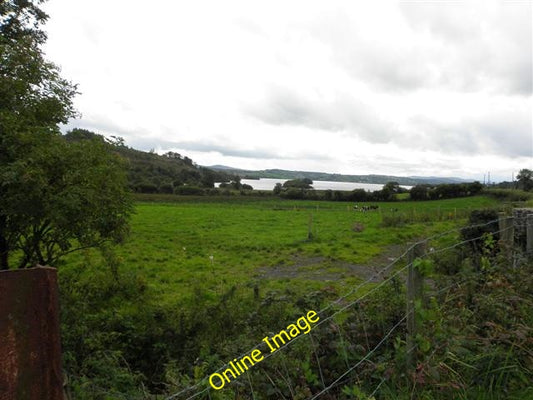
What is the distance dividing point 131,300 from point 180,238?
1123 cm

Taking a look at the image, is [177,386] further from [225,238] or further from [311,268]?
[225,238]

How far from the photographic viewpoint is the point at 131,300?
9.13m

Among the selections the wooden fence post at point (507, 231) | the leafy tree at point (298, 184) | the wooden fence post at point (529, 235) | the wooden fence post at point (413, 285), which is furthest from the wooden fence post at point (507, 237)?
the leafy tree at point (298, 184)

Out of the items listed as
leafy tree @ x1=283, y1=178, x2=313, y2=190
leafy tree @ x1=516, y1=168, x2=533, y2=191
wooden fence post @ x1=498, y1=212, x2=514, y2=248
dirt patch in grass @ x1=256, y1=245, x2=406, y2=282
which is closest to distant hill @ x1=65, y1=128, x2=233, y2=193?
leafy tree @ x1=283, y1=178, x2=313, y2=190

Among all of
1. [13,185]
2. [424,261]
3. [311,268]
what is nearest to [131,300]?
[13,185]

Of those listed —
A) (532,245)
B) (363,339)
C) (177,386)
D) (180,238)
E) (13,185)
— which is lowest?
(180,238)

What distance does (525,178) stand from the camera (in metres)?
53.8

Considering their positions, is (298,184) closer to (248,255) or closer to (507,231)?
(248,255)

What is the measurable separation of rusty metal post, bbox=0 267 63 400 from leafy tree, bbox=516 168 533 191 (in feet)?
201

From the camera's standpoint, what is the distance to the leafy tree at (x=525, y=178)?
51306 millimetres

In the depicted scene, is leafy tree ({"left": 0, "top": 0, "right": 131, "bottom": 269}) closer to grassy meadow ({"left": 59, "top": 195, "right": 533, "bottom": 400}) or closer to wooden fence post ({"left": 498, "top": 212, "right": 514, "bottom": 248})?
grassy meadow ({"left": 59, "top": 195, "right": 533, "bottom": 400})

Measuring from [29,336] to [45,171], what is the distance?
19.2 ft

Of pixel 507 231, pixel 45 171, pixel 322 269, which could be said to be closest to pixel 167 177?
pixel 322 269

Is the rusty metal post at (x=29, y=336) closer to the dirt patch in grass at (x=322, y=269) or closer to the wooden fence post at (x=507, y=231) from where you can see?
the wooden fence post at (x=507, y=231)
